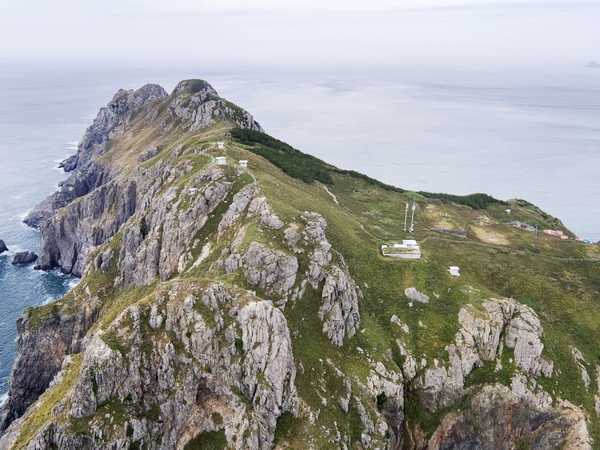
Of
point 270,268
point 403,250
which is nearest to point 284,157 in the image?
point 403,250

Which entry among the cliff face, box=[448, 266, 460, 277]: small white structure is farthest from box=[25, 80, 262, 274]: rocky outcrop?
box=[448, 266, 460, 277]: small white structure

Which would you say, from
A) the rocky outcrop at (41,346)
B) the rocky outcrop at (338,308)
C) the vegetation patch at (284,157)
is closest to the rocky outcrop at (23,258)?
the rocky outcrop at (41,346)

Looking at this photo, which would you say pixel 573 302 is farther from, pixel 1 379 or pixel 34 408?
pixel 1 379

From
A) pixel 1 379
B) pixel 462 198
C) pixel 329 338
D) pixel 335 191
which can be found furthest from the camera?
pixel 462 198

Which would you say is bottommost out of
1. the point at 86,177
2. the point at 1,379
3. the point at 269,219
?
the point at 1,379

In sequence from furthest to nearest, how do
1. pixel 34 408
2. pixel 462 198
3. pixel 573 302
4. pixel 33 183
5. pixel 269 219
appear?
pixel 33 183, pixel 462 198, pixel 573 302, pixel 269 219, pixel 34 408

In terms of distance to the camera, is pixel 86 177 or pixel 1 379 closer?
pixel 1 379

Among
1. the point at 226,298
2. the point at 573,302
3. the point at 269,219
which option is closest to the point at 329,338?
the point at 226,298
